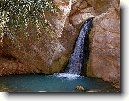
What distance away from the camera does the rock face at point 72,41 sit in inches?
102

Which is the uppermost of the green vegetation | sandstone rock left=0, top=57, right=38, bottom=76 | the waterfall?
the green vegetation

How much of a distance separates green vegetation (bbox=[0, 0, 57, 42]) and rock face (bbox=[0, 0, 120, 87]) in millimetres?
38

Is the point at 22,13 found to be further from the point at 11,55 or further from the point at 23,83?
the point at 23,83

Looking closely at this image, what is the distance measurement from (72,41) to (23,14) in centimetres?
42

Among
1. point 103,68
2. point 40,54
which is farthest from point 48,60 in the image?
point 103,68

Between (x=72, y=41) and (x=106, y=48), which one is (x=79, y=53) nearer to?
(x=72, y=41)

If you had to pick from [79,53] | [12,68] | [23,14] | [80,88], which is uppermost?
[23,14]

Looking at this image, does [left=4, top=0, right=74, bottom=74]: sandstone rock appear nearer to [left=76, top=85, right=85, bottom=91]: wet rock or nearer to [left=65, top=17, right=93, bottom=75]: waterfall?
[left=65, top=17, right=93, bottom=75]: waterfall

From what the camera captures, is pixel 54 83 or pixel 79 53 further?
pixel 79 53

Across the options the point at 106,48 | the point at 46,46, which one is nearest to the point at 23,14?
the point at 46,46

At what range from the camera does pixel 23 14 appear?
2637 mm

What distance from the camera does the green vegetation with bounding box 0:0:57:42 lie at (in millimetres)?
2625

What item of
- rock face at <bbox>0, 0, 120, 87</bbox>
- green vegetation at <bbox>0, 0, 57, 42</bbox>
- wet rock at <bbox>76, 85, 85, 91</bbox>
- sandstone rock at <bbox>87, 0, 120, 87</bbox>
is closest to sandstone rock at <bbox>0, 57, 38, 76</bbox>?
rock face at <bbox>0, 0, 120, 87</bbox>

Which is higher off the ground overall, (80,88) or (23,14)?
(23,14)
